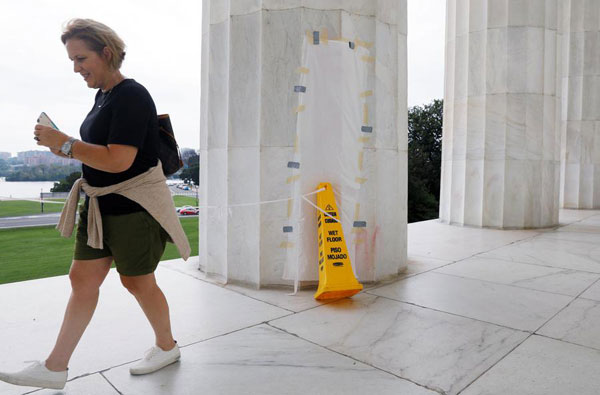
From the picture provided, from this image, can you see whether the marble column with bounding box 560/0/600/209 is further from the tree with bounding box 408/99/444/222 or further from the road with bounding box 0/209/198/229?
the tree with bounding box 408/99/444/222

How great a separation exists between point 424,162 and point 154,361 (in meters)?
46.3

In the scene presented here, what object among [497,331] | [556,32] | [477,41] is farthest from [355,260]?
[556,32]

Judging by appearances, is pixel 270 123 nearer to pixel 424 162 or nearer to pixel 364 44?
pixel 364 44

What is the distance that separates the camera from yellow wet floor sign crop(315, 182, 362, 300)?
4.90 meters

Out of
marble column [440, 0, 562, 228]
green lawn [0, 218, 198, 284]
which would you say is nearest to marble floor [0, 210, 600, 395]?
marble column [440, 0, 562, 228]

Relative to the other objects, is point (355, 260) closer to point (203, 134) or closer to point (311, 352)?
point (311, 352)

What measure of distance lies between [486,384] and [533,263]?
4355mm

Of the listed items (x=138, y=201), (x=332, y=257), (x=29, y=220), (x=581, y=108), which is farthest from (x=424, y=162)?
(x=138, y=201)

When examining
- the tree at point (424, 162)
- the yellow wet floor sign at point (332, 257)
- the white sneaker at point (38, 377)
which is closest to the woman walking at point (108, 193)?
the white sneaker at point (38, 377)

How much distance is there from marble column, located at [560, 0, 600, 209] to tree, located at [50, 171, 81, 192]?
15816 mm

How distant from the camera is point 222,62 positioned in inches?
227

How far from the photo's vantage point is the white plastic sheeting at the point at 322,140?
5.38 m

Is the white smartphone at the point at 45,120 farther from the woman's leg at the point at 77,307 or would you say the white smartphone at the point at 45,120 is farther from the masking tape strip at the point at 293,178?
the masking tape strip at the point at 293,178

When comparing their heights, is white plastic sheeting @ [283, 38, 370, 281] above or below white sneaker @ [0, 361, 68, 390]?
above
